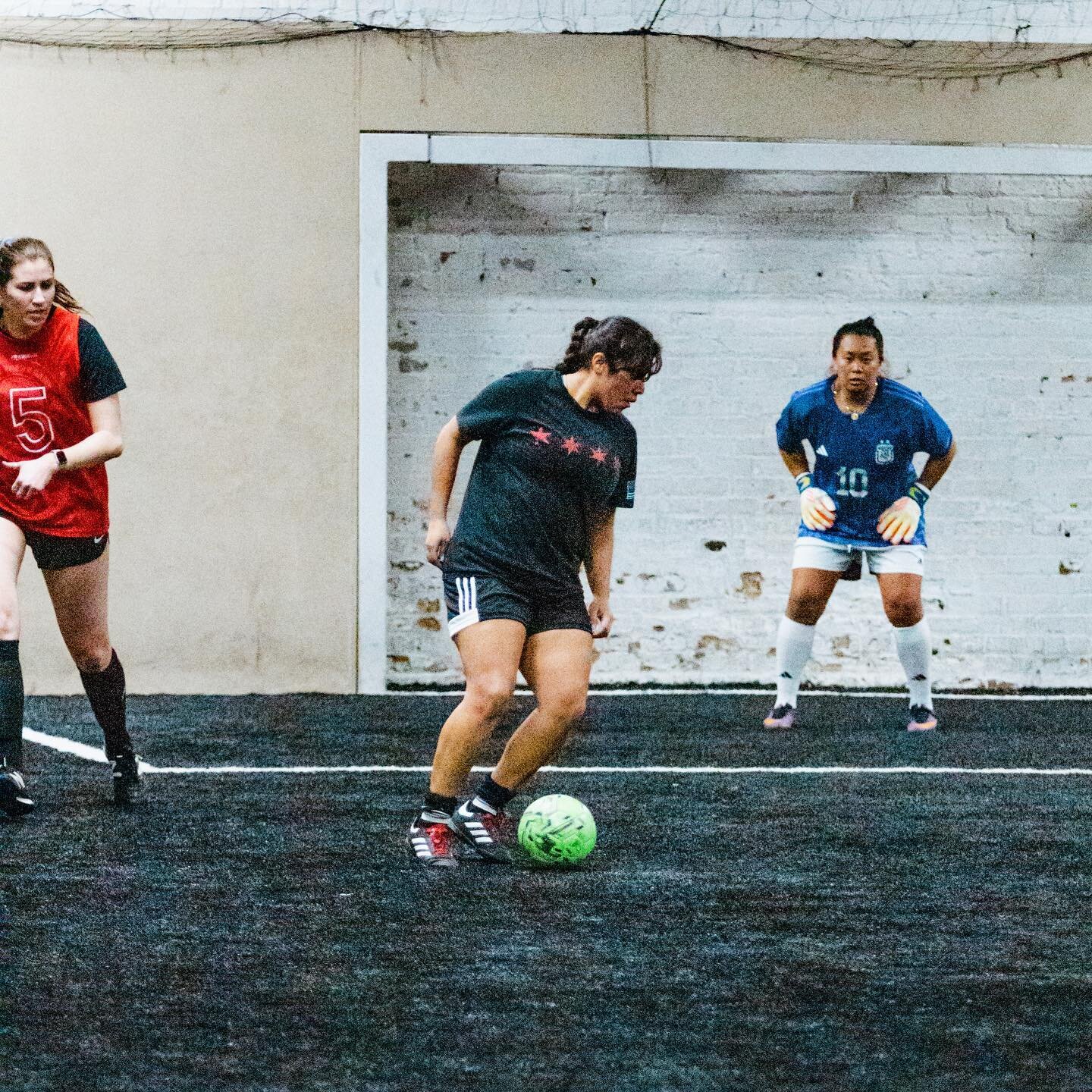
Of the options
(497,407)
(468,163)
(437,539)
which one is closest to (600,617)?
(437,539)

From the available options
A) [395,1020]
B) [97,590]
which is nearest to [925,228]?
[97,590]

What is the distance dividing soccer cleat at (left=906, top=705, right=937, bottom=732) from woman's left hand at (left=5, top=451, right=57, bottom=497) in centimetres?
471

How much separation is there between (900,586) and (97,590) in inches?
161

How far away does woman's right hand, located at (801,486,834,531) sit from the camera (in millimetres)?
8414

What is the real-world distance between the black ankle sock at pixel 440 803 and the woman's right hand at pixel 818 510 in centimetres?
360

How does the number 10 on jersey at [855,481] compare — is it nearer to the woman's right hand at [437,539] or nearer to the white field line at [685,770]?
the white field line at [685,770]

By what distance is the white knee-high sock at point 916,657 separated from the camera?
8.70m

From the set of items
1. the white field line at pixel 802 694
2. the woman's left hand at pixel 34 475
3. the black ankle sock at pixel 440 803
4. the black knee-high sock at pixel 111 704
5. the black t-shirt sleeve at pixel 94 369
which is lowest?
the white field line at pixel 802 694

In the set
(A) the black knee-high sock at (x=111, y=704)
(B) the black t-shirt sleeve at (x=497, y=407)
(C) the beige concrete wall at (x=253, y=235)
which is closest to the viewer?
(B) the black t-shirt sleeve at (x=497, y=407)

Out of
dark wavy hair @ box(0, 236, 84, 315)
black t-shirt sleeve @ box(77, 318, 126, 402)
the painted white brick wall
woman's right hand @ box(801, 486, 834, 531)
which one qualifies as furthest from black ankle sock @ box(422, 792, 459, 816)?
the painted white brick wall

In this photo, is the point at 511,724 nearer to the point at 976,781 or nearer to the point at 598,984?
the point at 976,781

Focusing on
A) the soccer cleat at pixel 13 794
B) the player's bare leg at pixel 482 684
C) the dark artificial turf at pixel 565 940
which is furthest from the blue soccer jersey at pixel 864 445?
the soccer cleat at pixel 13 794

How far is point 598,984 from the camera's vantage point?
3.89m

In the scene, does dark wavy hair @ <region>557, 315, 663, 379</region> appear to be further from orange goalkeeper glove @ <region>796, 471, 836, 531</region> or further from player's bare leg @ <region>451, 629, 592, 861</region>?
orange goalkeeper glove @ <region>796, 471, 836, 531</region>
